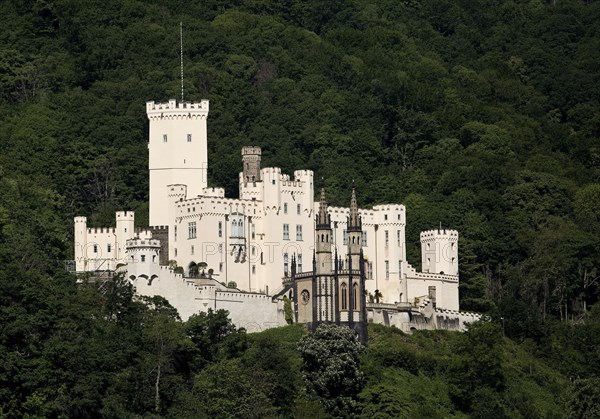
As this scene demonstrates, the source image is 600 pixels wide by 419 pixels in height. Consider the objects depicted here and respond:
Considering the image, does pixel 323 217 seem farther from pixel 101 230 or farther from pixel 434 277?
pixel 101 230

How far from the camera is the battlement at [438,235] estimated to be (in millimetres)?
112188

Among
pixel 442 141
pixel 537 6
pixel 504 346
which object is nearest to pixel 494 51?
pixel 537 6

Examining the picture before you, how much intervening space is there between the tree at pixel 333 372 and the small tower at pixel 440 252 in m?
14.3

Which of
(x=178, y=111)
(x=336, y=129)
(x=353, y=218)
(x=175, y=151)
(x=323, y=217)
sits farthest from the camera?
(x=336, y=129)

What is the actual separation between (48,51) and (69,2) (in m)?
6.28

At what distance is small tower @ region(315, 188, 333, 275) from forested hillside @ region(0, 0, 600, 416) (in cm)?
789

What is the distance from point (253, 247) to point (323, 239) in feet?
12.9

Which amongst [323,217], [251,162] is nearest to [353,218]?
[323,217]

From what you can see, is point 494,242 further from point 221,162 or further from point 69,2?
point 69,2

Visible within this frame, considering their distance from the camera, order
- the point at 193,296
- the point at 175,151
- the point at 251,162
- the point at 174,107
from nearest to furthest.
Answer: the point at 193,296
the point at 251,162
the point at 175,151
the point at 174,107

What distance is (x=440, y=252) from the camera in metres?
112

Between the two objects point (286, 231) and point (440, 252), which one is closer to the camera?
point (286, 231)

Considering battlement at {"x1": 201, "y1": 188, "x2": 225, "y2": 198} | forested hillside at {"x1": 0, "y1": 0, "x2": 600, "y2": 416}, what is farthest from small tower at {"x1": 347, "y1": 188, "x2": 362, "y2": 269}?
forested hillside at {"x1": 0, "y1": 0, "x2": 600, "y2": 416}

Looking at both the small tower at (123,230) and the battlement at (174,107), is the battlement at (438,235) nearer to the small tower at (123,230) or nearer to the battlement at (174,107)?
the battlement at (174,107)
